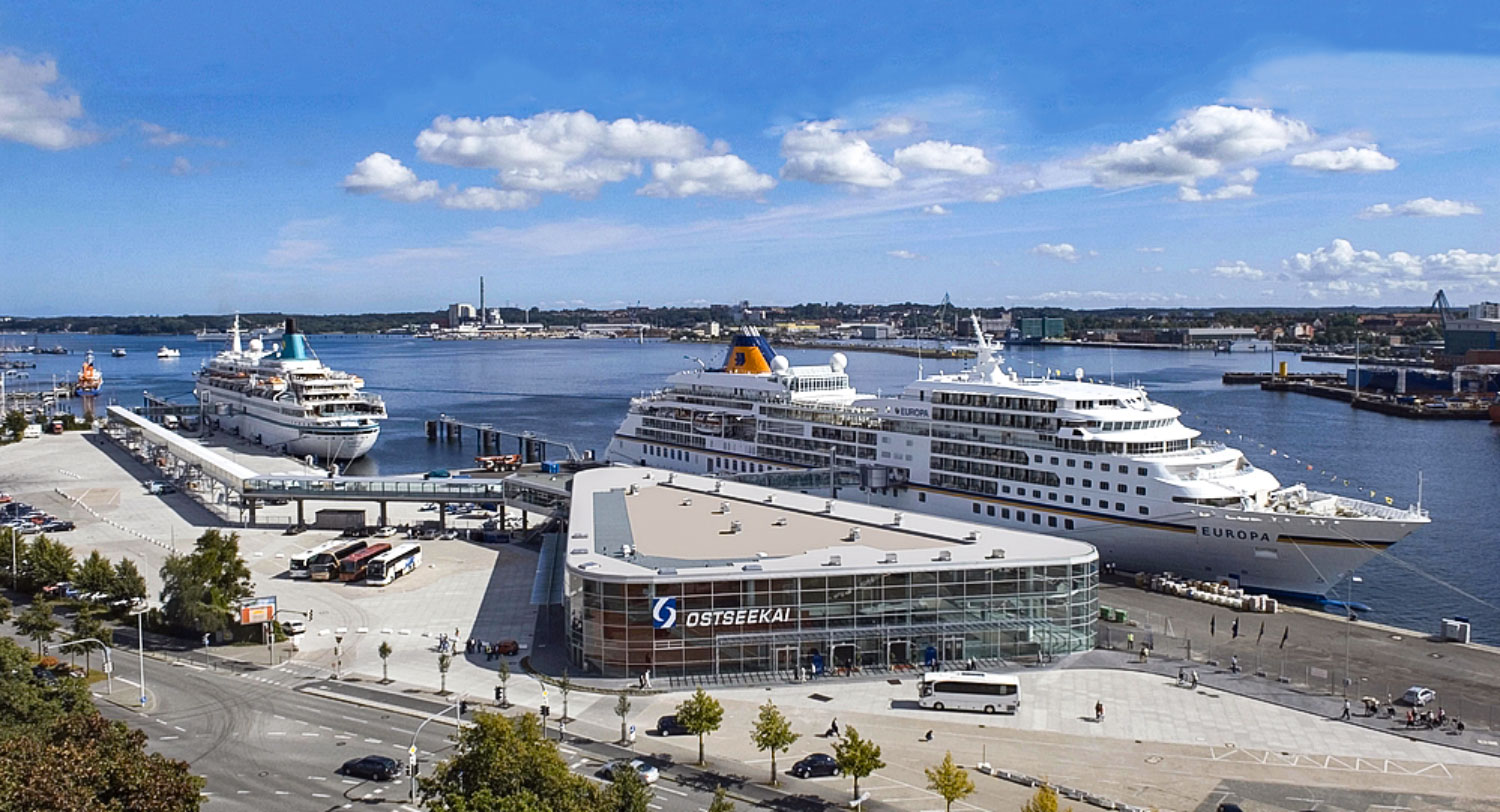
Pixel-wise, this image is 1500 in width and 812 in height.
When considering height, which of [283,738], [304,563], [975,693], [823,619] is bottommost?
[283,738]

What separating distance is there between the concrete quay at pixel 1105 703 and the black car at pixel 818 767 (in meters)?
0.23

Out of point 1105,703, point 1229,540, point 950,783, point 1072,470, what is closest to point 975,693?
point 1105,703

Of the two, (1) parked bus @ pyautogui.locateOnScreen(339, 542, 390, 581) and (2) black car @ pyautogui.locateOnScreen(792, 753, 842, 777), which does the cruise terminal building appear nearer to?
(2) black car @ pyautogui.locateOnScreen(792, 753, 842, 777)

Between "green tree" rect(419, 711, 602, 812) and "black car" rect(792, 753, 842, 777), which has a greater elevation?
"green tree" rect(419, 711, 602, 812)

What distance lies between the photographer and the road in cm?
2405

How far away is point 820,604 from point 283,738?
15071 millimetres

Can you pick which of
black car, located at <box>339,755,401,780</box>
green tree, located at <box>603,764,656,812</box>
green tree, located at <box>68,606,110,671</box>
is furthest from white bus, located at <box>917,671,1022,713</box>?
green tree, located at <box>68,606,110,671</box>

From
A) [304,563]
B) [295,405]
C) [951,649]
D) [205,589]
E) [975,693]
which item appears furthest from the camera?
[295,405]

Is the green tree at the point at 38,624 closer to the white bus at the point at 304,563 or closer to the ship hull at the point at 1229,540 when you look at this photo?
the white bus at the point at 304,563

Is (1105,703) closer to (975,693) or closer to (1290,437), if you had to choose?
(975,693)

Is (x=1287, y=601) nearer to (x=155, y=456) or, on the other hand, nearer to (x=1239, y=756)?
(x=1239, y=756)

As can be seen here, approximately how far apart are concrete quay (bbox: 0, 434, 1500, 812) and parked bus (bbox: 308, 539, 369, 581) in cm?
87

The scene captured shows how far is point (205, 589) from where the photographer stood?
121 ft

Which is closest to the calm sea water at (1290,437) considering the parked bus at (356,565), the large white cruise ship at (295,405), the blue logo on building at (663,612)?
the large white cruise ship at (295,405)
